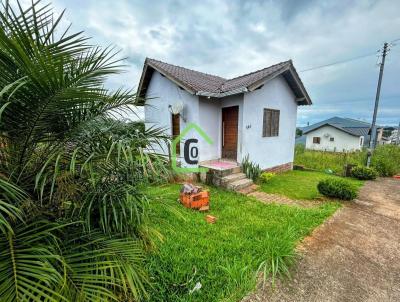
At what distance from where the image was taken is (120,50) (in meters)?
1.67

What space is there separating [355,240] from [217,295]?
296 centimetres

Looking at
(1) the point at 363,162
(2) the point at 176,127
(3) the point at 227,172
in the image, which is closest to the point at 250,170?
(3) the point at 227,172

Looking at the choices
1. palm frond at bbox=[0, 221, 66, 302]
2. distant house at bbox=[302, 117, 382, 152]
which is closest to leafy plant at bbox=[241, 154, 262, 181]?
palm frond at bbox=[0, 221, 66, 302]

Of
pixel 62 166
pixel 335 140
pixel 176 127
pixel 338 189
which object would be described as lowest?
pixel 338 189

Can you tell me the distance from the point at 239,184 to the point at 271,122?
3729 mm

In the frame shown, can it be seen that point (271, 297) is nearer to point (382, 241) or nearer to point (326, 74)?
point (382, 241)

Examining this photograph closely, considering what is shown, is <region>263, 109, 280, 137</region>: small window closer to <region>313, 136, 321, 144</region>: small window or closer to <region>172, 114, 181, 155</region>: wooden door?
<region>172, 114, 181, 155</region>: wooden door

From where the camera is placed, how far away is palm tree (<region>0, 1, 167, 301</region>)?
128 cm

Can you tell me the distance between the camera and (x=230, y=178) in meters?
6.80

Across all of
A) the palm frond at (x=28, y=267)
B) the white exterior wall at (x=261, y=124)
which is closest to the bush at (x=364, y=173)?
the white exterior wall at (x=261, y=124)

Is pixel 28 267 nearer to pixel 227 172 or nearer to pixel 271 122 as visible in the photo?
pixel 227 172

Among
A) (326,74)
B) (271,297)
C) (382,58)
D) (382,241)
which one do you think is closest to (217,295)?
(271,297)

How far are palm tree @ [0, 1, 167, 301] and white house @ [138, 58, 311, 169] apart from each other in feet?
16.7

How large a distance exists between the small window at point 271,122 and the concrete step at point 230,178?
2.42 metres
